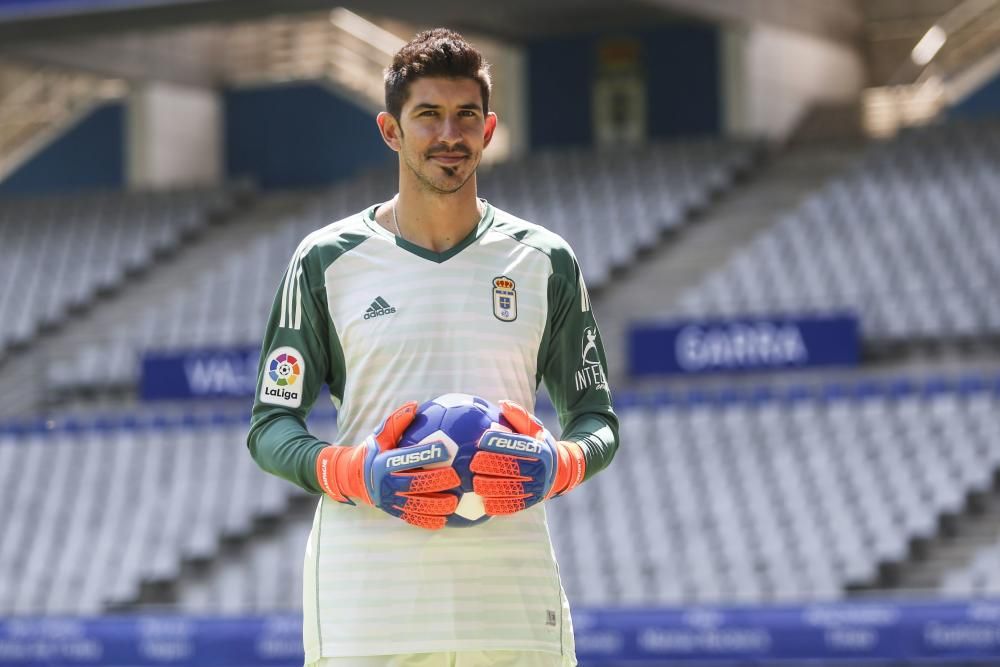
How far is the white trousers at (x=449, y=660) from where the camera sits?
2.57 meters

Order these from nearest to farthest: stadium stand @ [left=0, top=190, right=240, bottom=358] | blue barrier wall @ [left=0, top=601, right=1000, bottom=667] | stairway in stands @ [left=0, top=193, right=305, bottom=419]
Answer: blue barrier wall @ [left=0, top=601, right=1000, bottom=667] < stairway in stands @ [left=0, top=193, right=305, bottom=419] < stadium stand @ [left=0, top=190, right=240, bottom=358]

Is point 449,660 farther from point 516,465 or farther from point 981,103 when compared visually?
point 981,103

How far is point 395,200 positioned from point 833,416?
30.4ft

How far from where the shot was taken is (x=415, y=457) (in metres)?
2.38

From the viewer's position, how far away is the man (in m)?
2.58

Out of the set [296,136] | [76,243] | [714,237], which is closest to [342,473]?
[714,237]

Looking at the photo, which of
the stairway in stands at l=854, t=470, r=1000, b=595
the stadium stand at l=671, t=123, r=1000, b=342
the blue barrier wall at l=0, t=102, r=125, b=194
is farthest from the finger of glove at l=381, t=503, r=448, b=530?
the blue barrier wall at l=0, t=102, r=125, b=194

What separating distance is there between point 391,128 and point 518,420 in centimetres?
53

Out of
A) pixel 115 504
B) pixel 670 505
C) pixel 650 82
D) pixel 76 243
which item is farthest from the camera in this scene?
pixel 650 82

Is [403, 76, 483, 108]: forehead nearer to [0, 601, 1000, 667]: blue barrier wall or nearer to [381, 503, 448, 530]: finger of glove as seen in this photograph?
[381, 503, 448, 530]: finger of glove

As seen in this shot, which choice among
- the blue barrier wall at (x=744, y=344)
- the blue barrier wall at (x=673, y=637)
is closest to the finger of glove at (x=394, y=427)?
the blue barrier wall at (x=673, y=637)

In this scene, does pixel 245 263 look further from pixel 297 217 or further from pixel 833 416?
pixel 833 416

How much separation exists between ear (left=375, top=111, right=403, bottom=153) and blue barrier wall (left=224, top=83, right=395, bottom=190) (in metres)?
17.6

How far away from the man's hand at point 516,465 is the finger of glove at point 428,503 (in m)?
0.05
